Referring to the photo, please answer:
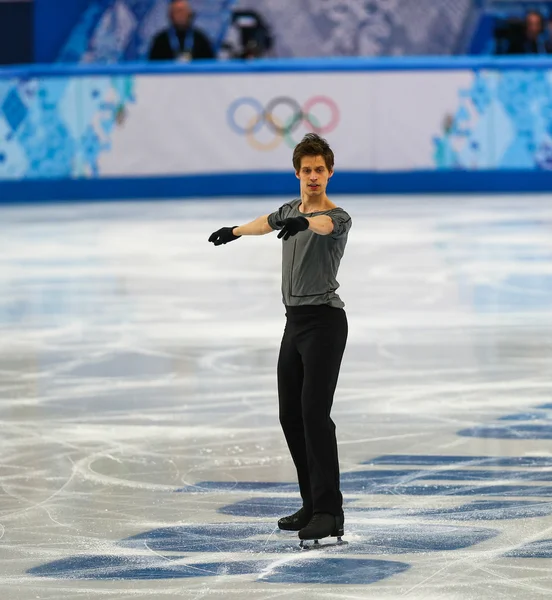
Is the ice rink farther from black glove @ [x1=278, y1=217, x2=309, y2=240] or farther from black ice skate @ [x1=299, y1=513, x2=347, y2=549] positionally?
black glove @ [x1=278, y1=217, x2=309, y2=240]

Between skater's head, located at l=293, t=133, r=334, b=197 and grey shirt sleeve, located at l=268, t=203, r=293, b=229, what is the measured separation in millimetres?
73

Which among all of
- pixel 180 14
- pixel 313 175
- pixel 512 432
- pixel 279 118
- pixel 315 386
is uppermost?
pixel 180 14

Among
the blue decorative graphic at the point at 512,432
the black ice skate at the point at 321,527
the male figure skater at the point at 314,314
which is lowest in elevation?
the blue decorative graphic at the point at 512,432

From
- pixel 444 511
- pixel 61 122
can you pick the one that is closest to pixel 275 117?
pixel 61 122

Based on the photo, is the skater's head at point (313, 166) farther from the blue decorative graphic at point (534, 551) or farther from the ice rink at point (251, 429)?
the blue decorative graphic at point (534, 551)

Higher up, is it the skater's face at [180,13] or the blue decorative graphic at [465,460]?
the skater's face at [180,13]

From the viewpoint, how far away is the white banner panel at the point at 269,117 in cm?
1611

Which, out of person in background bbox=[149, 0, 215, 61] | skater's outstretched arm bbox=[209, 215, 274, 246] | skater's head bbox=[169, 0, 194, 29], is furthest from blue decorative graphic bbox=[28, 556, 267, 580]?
person in background bbox=[149, 0, 215, 61]

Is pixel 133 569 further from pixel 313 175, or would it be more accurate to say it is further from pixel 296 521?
pixel 313 175

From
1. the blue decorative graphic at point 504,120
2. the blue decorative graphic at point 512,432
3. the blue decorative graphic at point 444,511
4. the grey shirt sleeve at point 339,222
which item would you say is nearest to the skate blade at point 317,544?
the blue decorative graphic at point 444,511

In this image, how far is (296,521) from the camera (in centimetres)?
438

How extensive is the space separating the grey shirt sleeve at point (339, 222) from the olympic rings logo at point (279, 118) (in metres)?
12.1

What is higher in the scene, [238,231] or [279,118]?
[238,231]

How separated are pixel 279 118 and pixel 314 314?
12152mm
